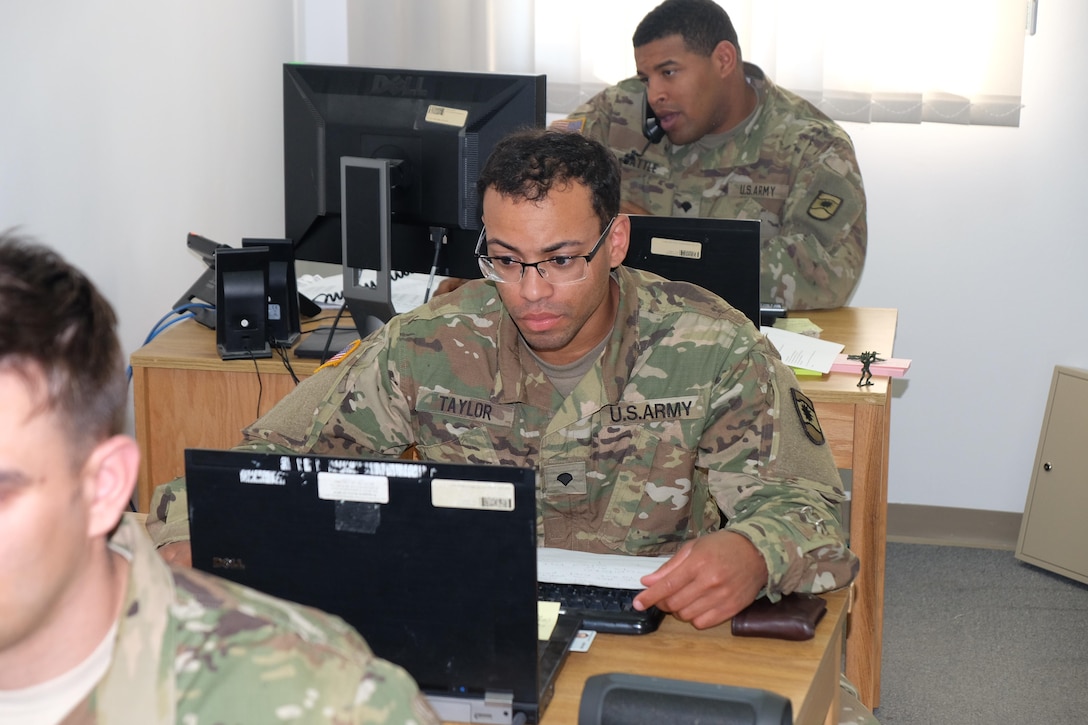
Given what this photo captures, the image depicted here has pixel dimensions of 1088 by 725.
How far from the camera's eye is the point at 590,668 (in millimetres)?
1415

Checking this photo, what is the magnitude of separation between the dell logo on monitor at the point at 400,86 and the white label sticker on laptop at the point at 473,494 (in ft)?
4.81

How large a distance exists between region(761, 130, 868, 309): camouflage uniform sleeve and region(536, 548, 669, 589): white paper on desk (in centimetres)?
144

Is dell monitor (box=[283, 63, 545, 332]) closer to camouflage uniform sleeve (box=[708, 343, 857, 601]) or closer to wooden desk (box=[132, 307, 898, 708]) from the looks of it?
wooden desk (box=[132, 307, 898, 708])

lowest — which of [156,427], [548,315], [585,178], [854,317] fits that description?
[156,427]

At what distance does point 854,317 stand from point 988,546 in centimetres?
105

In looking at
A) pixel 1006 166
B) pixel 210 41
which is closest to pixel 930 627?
pixel 1006 166

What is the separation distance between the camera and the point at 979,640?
3006mm

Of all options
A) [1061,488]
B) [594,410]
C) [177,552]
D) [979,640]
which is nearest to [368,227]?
[594,410]

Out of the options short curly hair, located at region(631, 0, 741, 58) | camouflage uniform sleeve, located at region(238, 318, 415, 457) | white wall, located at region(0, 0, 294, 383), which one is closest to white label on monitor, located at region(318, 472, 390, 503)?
camouflage uniform sleeve, located at region(238, 318, 415, 457)

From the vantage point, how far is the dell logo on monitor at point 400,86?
2.49m

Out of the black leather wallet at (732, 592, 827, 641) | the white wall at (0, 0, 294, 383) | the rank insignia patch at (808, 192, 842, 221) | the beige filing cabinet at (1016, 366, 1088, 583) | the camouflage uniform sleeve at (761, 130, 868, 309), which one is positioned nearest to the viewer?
the black leather wallet at (732, 592, 827, 641)

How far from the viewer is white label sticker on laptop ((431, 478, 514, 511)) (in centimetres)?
117

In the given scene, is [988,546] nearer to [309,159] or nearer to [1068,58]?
[1068,58]

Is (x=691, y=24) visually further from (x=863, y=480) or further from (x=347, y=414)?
(x=347, y=414)
